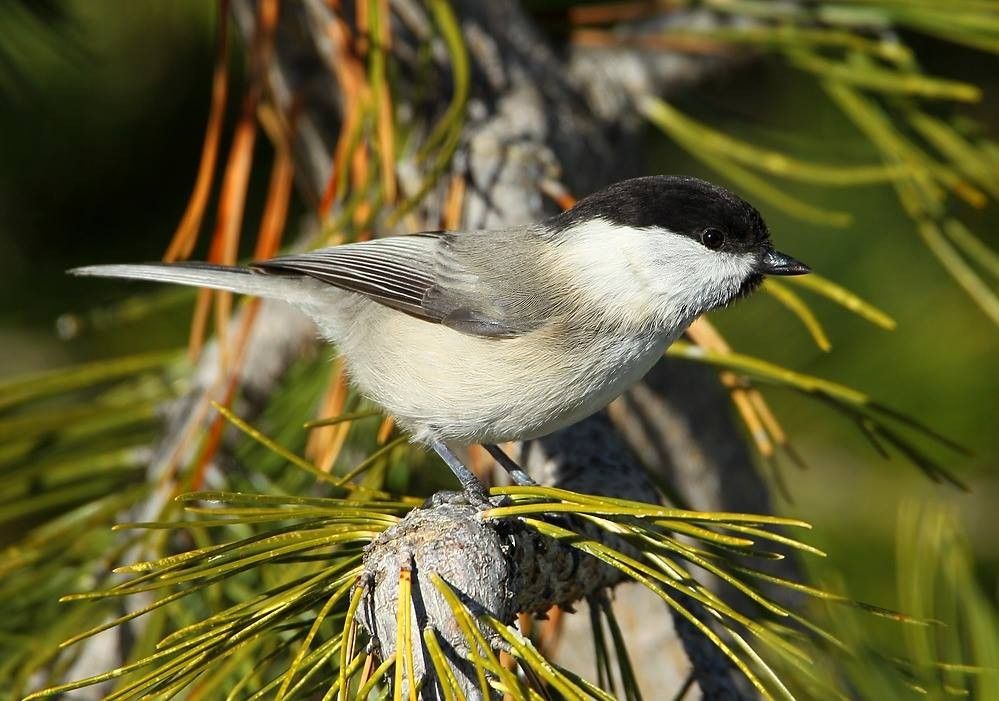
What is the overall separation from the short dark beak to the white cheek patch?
0.06 feet

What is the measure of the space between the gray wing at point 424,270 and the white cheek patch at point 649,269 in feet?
0.36

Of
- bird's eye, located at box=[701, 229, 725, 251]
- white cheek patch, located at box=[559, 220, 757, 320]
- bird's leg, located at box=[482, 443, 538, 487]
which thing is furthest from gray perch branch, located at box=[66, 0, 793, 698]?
bird's eye, located at box=[701, 229, 725, 251]

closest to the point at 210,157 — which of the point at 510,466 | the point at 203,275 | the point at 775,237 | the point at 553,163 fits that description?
the point at 203,275

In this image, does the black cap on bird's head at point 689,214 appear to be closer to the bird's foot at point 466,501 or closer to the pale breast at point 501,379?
the pale breast at point 501,379

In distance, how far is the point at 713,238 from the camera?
1.41 metres

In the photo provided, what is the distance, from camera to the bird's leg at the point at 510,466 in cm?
148

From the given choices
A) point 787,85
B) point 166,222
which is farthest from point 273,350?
point 787,85

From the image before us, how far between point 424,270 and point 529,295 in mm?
169

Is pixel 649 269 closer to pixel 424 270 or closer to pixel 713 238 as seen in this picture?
pixel 713 238

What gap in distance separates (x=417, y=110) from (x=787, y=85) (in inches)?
47.8

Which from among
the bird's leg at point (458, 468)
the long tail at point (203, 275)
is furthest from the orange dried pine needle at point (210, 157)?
the bird's leg at point (458, 468)

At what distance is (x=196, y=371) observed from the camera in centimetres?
157

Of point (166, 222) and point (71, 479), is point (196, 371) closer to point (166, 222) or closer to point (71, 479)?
point (71, 479)

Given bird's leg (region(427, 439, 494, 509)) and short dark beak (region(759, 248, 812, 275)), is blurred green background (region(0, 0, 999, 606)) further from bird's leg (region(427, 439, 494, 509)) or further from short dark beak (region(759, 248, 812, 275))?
bird's leg (region(427, 439, 494, 509))
